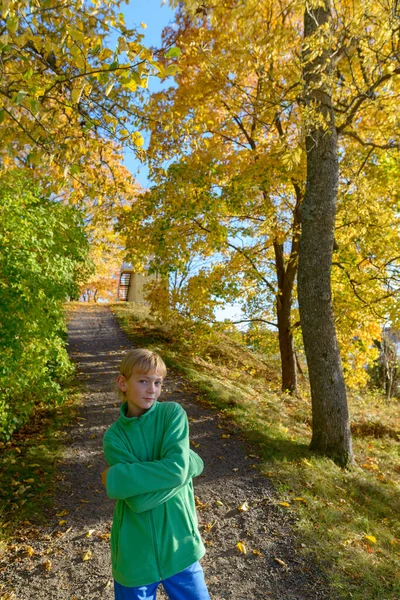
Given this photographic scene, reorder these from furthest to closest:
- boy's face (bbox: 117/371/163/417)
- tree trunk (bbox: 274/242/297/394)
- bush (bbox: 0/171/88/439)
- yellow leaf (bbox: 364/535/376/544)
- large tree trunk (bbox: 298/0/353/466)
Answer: tree trunk (bbox: 274/242/297/394) < large tree trunk (bbox: 298/0/353/466) < bush (bbox: 0/171/88/439) < yellow leaf (bbox: 364/535/376/544) < boy's face (bbox: 117/371/163/417)

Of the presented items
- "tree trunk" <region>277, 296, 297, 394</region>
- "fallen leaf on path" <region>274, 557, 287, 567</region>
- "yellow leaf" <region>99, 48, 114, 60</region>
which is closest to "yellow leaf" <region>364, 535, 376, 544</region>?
"fallen leaf on path" <region>274, 557, 287, 567</region>

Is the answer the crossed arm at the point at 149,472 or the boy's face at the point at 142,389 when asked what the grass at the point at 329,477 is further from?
the boy's face at the point at 142,389

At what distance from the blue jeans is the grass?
7.45ft

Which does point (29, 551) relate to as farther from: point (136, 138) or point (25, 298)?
point (136, 138)

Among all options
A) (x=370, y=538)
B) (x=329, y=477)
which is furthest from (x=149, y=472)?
(x=329, y=477)

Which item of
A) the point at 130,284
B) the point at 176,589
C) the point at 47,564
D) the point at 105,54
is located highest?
the point at 130,284

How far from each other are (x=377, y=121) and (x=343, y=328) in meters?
4.57

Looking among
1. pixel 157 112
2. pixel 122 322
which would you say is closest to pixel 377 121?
pixel 157 112

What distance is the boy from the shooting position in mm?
1968

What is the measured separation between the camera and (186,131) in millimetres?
5301

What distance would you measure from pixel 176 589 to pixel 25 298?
13.1 ft

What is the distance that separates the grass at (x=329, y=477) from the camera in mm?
4000

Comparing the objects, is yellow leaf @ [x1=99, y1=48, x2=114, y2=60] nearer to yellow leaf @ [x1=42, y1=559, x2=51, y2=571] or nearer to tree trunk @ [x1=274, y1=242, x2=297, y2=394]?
yellow leaf @ [x1=42, y1=559, x2=51, y2=571]

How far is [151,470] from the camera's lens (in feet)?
6.40
